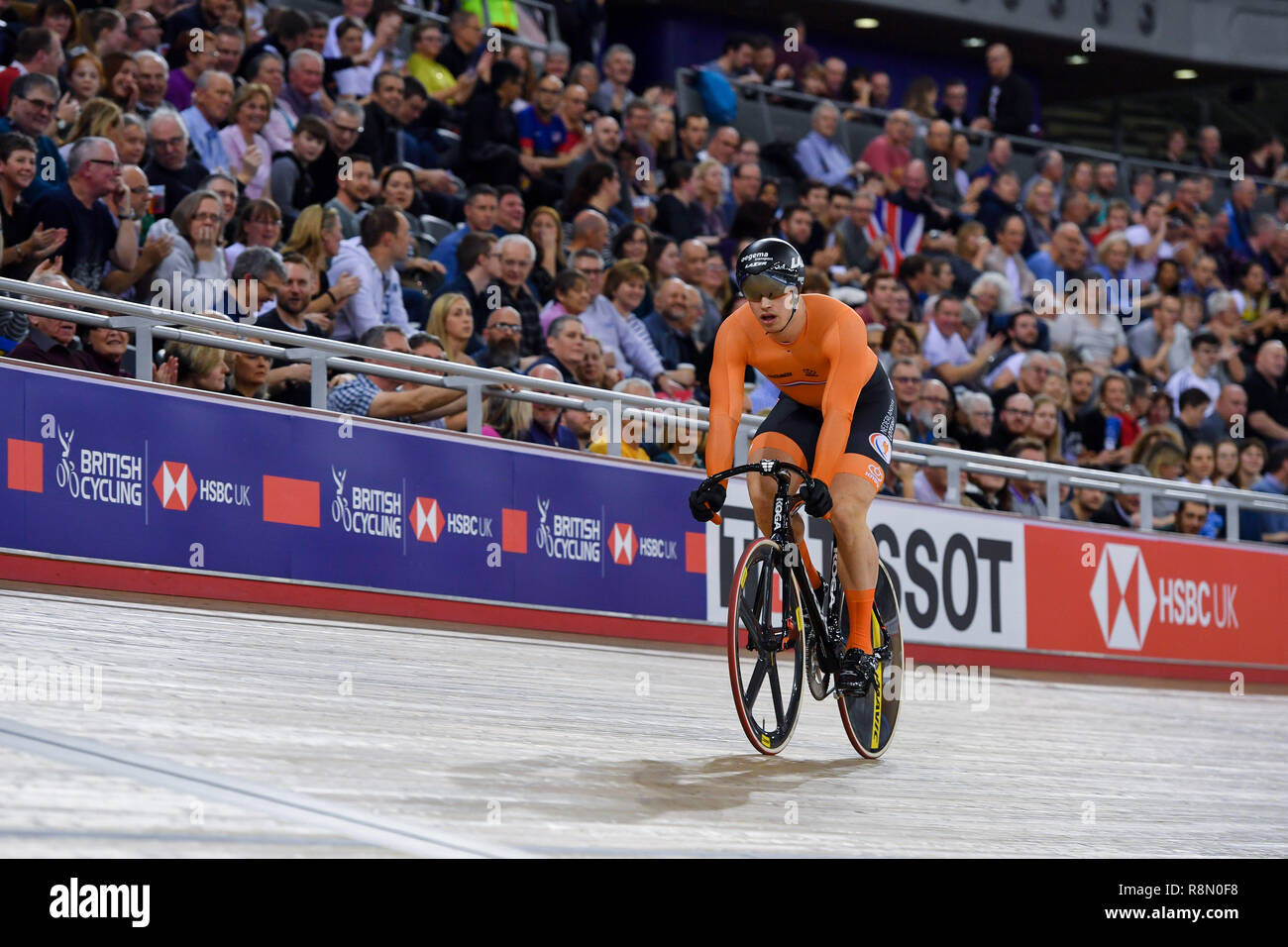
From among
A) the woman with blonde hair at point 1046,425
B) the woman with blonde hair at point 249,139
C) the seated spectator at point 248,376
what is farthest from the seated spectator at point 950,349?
the seated spectator at point 248,376

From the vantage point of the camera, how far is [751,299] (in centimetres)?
593

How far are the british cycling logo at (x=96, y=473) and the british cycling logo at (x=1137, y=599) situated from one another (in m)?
6.68

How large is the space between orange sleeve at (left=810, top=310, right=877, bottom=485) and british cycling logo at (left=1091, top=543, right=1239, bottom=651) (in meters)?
6.37

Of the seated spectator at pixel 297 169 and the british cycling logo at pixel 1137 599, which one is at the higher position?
the seated spectator at pixel 297 169

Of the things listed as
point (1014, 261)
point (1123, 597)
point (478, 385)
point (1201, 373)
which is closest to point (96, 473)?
point (478, 385)

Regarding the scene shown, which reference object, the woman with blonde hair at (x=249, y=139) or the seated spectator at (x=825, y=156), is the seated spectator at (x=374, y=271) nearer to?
the woman with blonde hair at (x=249, y=139)

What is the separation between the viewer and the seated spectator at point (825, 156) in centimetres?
1451

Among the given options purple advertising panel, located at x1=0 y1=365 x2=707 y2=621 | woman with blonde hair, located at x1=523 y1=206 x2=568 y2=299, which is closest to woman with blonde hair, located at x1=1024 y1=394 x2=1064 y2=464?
purple advertising panel, located at x1=0 y1=365 x2=707 y2=621

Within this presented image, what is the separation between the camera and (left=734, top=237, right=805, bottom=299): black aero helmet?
587 cm

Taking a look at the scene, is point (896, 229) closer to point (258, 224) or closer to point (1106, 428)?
point (1106, 428)

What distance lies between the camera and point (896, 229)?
14.5 metres

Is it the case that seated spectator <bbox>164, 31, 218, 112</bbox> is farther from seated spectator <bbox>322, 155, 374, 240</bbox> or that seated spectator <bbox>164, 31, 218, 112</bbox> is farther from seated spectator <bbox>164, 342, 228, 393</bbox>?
seated spectator <bbox>164, 342, 228, 393</bbox>

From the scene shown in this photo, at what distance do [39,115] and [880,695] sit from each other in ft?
16.1

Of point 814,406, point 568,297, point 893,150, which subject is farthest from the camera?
point 893,150
